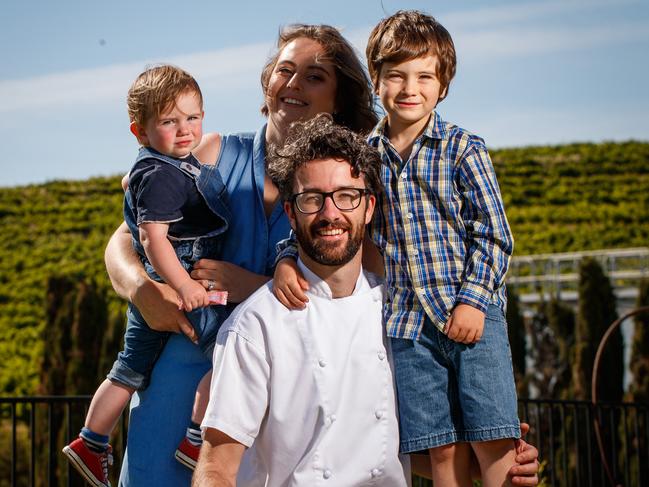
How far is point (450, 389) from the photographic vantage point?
2.56 meters

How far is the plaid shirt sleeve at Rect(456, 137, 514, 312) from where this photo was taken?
2.50 m

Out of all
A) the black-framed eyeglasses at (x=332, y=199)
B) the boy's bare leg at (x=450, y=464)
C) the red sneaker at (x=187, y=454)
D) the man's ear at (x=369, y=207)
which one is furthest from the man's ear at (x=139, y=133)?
the boy's bare leg at (x=450, y=464)

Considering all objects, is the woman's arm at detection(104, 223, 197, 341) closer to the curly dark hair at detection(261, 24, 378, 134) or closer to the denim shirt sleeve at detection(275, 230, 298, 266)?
the denim shirt sleeve at detection(275, 230, 298, 266)

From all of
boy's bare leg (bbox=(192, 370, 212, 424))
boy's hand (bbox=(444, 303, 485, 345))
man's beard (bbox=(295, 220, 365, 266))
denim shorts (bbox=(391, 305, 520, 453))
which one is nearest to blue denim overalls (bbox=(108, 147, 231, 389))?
boy's bare leg (bbox=(192, 370, 212, 424))

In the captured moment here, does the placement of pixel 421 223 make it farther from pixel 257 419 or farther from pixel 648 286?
pixel 648 286

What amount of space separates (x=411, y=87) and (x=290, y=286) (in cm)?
67

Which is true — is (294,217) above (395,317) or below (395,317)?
above

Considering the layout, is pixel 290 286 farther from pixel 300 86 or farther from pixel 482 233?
pixel 300 86

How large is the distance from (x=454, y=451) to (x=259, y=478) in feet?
1.75

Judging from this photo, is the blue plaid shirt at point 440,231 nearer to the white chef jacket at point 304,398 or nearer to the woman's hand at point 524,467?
the white chef jacket at point 304,398

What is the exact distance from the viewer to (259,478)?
248cm

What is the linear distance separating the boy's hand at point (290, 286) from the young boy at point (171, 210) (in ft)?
0.99

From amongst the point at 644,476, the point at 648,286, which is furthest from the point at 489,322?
the point at 648,286

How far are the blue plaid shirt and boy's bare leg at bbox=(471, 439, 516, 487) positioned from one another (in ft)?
1.13
